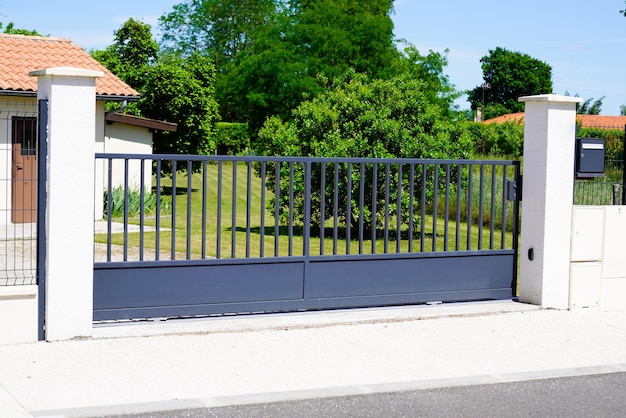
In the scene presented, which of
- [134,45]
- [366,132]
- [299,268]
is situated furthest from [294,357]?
[134,45]

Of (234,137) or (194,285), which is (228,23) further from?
(194,285)

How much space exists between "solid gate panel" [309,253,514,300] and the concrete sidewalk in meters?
0.26

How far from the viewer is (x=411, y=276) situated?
986 cm

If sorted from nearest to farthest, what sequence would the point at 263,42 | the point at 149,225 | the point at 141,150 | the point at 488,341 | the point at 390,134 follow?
the point at 488,341 → the point at 390,134 → the point at 149,225 → the point at 141,150 → the point at 263,42

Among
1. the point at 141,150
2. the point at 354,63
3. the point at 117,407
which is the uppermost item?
the point at 354,63

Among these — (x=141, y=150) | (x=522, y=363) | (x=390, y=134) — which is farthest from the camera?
(x=141, y=150)

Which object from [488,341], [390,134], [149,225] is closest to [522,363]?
[488,341]

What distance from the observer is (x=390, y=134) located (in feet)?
60.2

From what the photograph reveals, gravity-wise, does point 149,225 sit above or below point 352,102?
below

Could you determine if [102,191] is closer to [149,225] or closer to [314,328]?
[149,225]

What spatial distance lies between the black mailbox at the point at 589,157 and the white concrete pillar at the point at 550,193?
0.10 metres

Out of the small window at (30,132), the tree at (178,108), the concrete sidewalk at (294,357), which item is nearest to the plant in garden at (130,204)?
the tree at (178,108)

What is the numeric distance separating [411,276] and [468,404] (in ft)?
11.5

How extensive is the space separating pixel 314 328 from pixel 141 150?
18.0 metres
